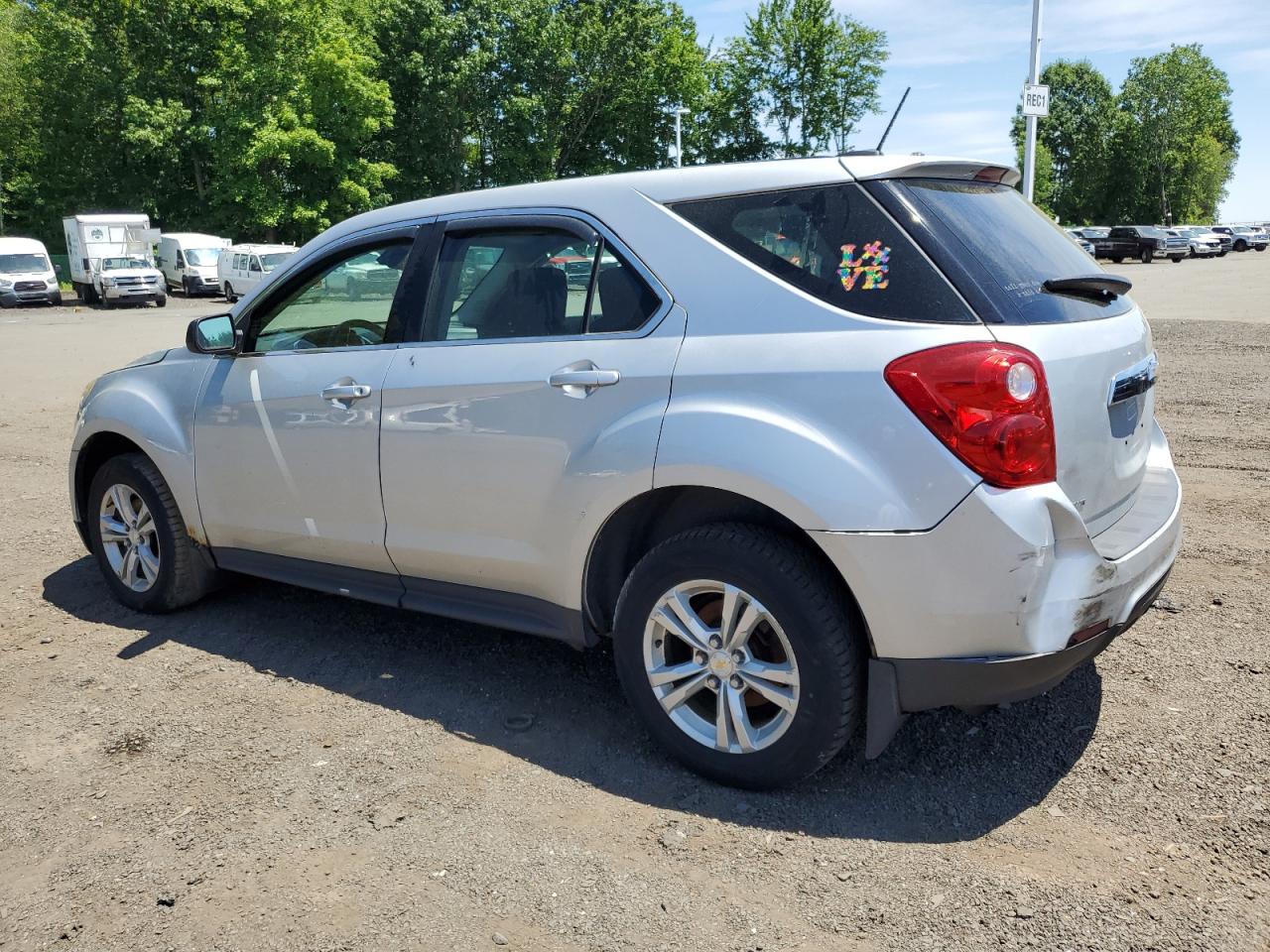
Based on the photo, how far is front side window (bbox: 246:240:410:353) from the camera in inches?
158

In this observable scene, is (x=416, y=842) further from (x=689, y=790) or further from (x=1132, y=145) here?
(x=1132, y=145)

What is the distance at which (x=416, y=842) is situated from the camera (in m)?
2.96

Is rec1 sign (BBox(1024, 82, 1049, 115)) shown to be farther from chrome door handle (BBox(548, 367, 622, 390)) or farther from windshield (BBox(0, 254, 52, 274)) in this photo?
windshield (BBox(0, 254, 52, 274))

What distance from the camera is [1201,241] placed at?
51344mm

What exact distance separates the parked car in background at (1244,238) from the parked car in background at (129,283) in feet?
180

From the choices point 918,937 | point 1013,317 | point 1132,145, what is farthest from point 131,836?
point 1132,145

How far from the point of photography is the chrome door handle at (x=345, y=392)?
3846mm

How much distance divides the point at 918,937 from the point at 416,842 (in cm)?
137

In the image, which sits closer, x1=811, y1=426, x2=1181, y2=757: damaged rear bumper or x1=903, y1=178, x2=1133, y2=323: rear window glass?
x1=811, y1=426, x2=1181, y2=757: damaged rear bumper

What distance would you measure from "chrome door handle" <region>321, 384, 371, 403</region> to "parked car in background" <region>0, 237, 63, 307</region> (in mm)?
38835

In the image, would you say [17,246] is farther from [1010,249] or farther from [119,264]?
[1010,249]

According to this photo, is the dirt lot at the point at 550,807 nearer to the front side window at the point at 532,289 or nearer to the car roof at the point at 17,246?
the front side window at the point at 532,289

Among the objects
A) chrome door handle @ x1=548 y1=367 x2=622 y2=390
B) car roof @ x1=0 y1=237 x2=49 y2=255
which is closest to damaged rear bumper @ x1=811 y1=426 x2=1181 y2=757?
chrome door handle @ x1=548 y1=367 x2=622 y2=390

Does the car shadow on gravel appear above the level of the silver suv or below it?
below
